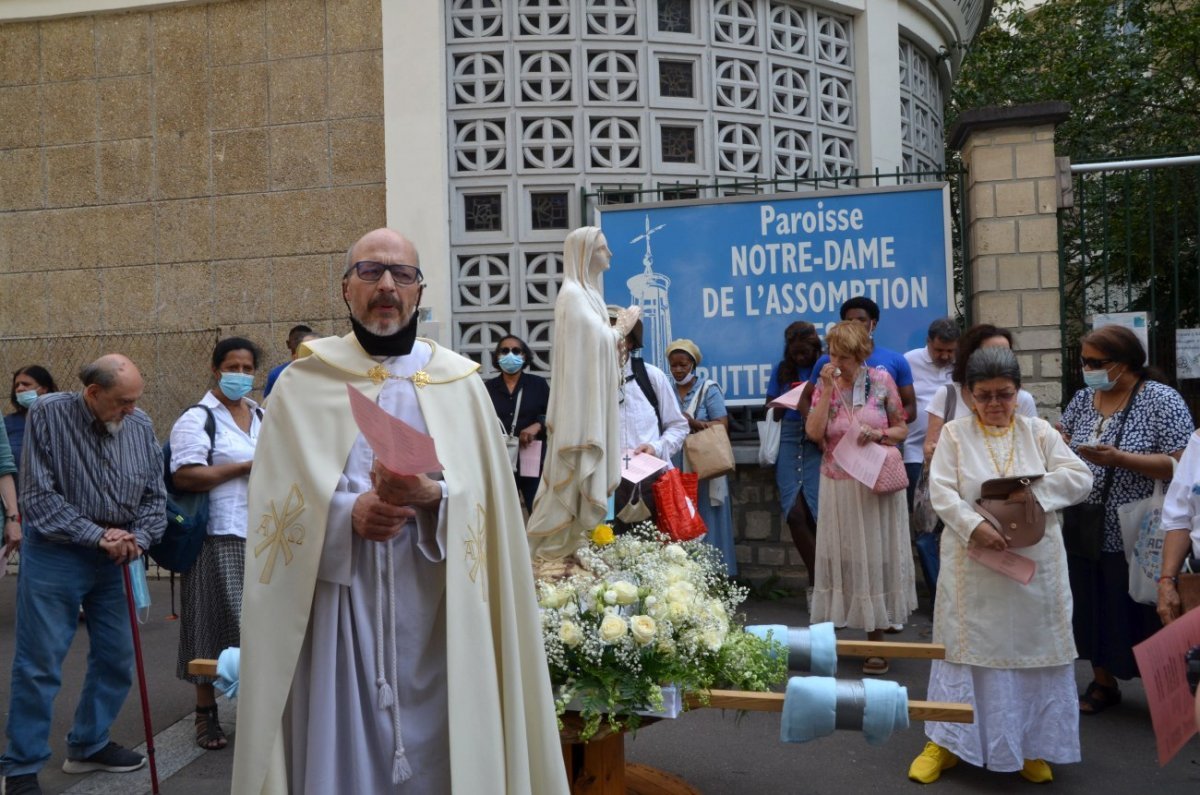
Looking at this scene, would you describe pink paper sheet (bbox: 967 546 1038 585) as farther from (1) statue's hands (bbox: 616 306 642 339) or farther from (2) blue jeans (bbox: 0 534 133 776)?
(2) blue jeans (bbox: 0 534 133 776)

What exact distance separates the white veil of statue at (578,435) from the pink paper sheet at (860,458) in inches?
87.0

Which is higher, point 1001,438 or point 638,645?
point 1001,438

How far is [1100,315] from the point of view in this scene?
26.5 feet

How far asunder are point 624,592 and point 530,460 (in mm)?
4507

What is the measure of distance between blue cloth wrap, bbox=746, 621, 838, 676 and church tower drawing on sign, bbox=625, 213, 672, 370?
5.03 metres

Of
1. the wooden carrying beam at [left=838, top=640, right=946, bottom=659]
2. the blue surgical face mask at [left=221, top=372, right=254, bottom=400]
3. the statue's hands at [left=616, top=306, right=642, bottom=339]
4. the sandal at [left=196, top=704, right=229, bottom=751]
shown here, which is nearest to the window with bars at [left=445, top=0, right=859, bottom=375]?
the statue's hands at [left=616, top=306, right=642, bottom=339]

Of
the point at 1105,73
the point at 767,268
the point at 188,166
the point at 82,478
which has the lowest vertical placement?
the point at 82,478

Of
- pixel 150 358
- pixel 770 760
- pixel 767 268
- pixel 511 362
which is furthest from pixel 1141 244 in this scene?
pixel 150 358

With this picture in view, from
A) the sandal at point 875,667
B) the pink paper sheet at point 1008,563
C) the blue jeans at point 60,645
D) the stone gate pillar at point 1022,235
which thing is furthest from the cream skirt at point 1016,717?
the blue jeans at point 60,645

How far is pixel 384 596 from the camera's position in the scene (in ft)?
10.6

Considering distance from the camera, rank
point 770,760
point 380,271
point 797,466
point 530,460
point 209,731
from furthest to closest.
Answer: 1. point 530,460
2. point 797,466
3. point 209,731
4. point 770,760
5. point 380,271

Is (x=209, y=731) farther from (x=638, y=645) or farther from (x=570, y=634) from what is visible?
(x=638, y=645)

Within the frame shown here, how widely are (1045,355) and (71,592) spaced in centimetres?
658

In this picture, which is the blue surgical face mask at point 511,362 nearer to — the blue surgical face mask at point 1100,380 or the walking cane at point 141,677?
the walking cane at point 141,677
